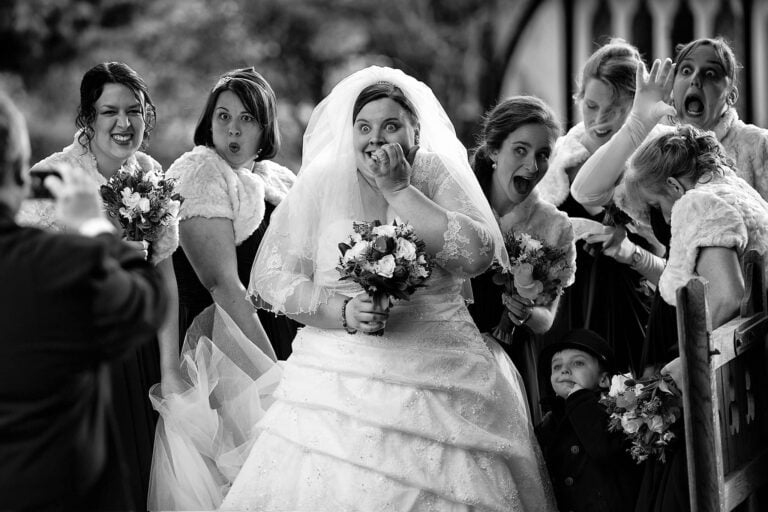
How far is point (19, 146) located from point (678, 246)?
249cm

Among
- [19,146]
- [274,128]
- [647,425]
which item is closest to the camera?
[19,146]

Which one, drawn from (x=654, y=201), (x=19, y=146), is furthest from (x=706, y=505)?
(x=19, y=146)

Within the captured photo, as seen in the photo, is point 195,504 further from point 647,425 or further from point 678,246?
point 678,246

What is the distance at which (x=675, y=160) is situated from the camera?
4.48 m

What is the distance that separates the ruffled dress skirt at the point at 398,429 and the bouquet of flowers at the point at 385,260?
35cm

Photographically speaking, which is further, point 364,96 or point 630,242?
point 630,242

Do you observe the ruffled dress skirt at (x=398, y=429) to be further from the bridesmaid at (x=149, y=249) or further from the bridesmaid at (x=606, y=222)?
Result: the bridesmaid at (x=606, y=222)

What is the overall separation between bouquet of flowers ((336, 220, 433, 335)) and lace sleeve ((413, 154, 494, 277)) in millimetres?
197

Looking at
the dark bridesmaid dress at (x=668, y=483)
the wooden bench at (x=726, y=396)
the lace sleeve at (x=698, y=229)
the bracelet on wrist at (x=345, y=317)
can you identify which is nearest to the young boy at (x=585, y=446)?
the dark bridesmaid dress at (x=668, y=483)

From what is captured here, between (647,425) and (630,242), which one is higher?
(630,242)

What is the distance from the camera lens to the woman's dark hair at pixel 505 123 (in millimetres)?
4875

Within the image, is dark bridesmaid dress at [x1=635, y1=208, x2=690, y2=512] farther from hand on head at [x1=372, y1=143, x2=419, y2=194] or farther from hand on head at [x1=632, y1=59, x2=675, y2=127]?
hand on head at [x1=632, y1=59, x2=675, y2=127]

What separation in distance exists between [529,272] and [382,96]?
952 millimetres

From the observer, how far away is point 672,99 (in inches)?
220
